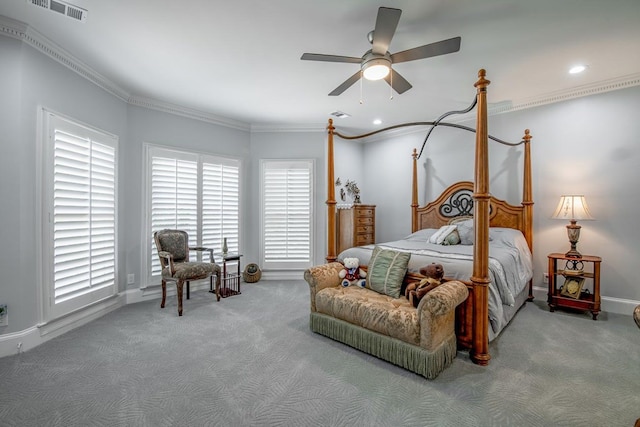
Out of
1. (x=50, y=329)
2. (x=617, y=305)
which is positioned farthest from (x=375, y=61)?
(x=617, y=305)

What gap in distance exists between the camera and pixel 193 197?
4.51 m

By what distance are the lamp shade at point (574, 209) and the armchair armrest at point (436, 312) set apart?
2.30 meters

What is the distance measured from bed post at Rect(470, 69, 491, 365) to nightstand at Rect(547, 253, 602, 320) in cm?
197

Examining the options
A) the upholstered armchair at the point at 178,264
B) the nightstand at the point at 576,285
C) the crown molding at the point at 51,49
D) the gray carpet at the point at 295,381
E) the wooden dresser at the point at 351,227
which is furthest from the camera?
the wooden dresser at the point at 351,227

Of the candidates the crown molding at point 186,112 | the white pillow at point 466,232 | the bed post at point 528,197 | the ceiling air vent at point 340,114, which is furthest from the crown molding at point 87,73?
the bed post at point 528,197

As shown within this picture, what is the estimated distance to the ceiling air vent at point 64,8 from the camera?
2.18 m

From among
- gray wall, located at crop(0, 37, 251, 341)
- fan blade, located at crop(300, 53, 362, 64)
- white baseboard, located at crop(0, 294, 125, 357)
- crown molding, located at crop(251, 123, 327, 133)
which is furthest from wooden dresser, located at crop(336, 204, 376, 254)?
gray wall, located at crop(0, 37, 251, 341)

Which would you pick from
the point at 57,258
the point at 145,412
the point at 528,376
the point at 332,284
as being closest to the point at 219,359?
the point at 145,412

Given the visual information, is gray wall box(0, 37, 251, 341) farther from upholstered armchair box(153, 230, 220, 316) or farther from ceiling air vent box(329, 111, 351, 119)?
ceiling air vent box(329, 111, 351, 119)

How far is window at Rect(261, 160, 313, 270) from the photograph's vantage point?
526cm

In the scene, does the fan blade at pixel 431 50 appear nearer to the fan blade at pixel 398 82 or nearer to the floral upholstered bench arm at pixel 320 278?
the fan blade at pixel 398 82

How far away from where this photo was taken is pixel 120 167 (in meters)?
Answer: 3.82

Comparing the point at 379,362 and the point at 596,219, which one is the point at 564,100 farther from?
the point at 379,362

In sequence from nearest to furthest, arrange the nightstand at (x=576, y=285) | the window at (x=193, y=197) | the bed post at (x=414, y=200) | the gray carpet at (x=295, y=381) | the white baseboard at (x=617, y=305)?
the gray carpet at (x=295, y=381) → the nightstand at (x=576, y=285) → the white baseboard at (x=617, y=305) → the window at (x=193, y=197) → the bed post at (x=414, y=200)
